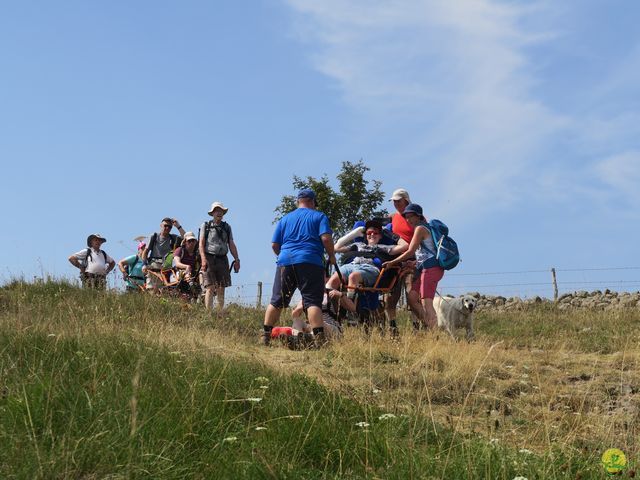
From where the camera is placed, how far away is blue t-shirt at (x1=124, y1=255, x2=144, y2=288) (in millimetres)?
14219

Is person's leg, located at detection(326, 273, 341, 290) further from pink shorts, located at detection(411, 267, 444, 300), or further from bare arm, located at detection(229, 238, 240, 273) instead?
bare arm, located at detection(229, 238, 240, 273)

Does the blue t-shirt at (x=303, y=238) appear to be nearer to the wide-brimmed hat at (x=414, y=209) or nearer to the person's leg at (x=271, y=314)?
the person's leg at (x=271, y=314)

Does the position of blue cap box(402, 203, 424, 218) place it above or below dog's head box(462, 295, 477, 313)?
above

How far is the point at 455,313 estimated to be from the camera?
1012 cm

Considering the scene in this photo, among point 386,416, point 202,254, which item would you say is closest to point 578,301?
point 202,254

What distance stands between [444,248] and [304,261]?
1.87m

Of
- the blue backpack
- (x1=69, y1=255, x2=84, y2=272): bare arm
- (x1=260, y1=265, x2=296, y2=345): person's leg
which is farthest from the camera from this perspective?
(x1=69, y1=255, x2=84, y2=272): bare arm

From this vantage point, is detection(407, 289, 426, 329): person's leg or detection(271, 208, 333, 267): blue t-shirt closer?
detection(271, 208, 333, 267): blue t-shirt

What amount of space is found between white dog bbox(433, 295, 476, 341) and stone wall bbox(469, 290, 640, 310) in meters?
7.09

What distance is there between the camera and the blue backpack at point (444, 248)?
30.3 ft

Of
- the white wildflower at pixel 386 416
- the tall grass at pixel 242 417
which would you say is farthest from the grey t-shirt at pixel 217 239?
the white wildflower at pixel 386 416

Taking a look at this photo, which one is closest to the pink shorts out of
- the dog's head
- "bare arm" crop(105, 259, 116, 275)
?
the dog's head

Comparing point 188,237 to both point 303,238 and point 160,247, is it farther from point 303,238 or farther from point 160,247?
Result: point 303,238

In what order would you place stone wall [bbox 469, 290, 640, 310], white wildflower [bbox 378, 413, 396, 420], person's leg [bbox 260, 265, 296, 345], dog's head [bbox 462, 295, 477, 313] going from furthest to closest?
1. stone wall [bbox 469, 290, 640, 310]
2. dog's head [bbox 462, 295, 477, 313]
3. person's leg [bbox 260, 265, 296, 345]
4. white wildflower [bbox 378, 413, 396, 420]
